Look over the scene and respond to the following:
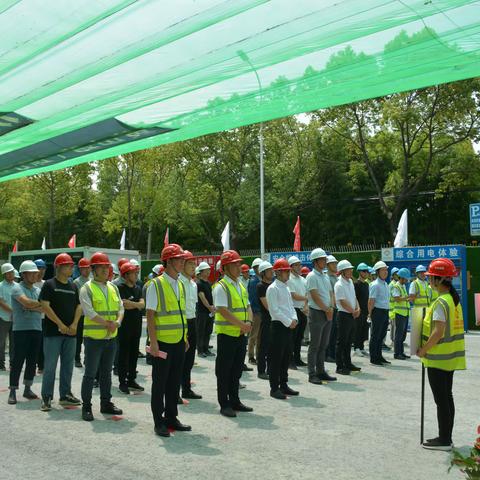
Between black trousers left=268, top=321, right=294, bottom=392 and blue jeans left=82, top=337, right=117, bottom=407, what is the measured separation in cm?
224

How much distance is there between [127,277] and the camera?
9.03 m

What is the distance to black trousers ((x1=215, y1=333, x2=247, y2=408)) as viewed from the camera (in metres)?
7.21

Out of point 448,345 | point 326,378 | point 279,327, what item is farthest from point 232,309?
point 326,378

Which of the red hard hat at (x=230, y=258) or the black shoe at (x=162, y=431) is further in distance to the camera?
the red hard hat at (x=230, y=258)

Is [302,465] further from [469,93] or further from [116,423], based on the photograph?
[469,93]

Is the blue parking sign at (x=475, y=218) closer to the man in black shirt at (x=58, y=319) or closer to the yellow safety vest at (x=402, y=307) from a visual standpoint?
the yellow safety vest at (x=402, y=307)

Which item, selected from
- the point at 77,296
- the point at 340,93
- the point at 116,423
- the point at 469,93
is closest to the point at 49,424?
the point at 116,423

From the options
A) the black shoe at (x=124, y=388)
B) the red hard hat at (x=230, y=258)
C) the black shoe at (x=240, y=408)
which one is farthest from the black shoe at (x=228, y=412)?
the black shoe at (x=124, y=388)

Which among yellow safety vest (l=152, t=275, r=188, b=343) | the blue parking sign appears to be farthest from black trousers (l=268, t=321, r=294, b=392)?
the blue parking sign

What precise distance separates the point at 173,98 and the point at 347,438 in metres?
4.15

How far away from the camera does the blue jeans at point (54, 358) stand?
290 inches

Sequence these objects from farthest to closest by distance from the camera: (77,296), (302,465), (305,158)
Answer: (305,158)
(77,296)
(302,465)

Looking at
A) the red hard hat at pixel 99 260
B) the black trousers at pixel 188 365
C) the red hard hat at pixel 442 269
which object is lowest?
the black trousers at pixel 188 365

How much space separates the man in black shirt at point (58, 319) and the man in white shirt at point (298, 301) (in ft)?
15.1
